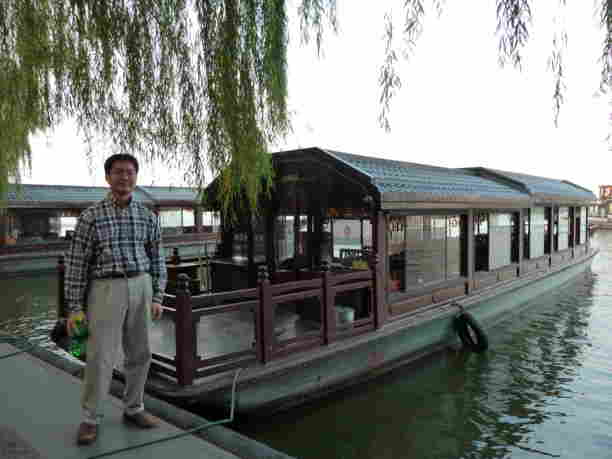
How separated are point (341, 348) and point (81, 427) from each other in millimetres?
3040

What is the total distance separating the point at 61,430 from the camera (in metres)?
2.81

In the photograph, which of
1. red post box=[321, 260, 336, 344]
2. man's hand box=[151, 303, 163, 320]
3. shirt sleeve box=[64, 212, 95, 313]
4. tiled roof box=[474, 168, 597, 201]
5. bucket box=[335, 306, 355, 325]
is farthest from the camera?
tiled roof box=[474, 168, 597, 201]

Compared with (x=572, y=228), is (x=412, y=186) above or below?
above

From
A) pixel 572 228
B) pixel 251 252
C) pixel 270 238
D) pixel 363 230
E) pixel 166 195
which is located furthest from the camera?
pixel 166 195

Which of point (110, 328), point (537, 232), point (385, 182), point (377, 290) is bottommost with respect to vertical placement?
point (377, 290)

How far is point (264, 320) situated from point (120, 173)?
2236 mm

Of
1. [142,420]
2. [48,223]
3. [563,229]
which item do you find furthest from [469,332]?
[48,223]

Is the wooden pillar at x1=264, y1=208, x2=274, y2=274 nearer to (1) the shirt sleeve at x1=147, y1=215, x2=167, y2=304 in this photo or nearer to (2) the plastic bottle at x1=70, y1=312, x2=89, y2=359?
(1) the shirt sleeve at x1=147, y1=215, x2=167, y2=304

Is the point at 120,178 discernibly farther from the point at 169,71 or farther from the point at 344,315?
the point at 344,315

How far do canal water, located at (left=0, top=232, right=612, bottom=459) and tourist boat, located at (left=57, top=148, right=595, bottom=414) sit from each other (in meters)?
A: 0.27

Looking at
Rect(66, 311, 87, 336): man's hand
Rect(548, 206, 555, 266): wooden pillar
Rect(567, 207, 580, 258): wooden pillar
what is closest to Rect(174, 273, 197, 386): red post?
Rect(66, 311, 87, 336): man's hand

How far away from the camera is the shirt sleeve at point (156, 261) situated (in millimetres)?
2820

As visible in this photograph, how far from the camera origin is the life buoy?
6938 millimetres

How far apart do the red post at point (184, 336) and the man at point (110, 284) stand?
100 cm
